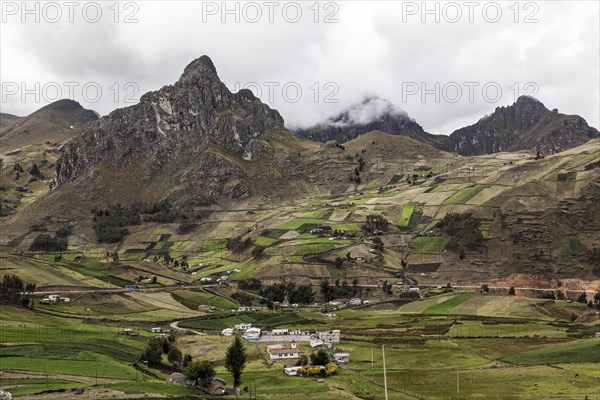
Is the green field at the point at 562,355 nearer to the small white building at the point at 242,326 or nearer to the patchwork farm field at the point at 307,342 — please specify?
the patchwork farm field at the point at 307,342

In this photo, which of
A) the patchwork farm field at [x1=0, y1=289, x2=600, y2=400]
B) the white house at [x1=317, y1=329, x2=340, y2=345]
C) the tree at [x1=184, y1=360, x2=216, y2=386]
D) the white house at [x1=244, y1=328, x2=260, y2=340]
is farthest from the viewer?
the white house at [x1=244, y1=328, x2=260, y2=340]

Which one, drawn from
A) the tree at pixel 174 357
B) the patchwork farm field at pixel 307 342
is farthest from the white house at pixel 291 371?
the tree at pixel 174 357

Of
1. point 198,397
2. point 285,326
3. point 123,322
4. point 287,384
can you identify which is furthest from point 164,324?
point 198,397

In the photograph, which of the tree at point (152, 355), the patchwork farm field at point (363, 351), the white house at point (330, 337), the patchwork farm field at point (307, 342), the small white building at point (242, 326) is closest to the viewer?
the patchwork farm field at point (307, 342)

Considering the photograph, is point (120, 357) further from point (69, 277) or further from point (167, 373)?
point (69, 277)

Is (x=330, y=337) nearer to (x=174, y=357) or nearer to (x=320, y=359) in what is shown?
(x=320, y=359)

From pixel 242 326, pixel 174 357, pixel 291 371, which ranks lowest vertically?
pixel 291 371

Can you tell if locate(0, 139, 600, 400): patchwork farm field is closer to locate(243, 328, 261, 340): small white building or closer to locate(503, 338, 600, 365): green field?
locate(503, 338, 600, 365): green field

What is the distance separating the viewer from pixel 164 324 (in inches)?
5861

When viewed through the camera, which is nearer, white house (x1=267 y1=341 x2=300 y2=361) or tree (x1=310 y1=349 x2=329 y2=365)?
tree (x1=310 y1=349 x2=329 y2=365)

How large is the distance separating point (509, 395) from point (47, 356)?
7121cm

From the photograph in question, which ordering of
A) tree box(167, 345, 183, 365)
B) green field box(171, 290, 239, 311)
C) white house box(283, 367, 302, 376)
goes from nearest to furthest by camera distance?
white house box(283, 367, 302, 376), tree box(167, 345, 183, 365), green field box(171, 290, 239, 311)

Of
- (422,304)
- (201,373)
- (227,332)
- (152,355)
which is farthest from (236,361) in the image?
(422,304)

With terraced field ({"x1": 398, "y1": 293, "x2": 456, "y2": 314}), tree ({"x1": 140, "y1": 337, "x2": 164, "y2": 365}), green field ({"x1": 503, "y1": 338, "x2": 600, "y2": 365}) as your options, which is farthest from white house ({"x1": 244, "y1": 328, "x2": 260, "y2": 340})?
terraced field ({"x1": 398, "y1": 293, "x2": 456, "y2": 314})
